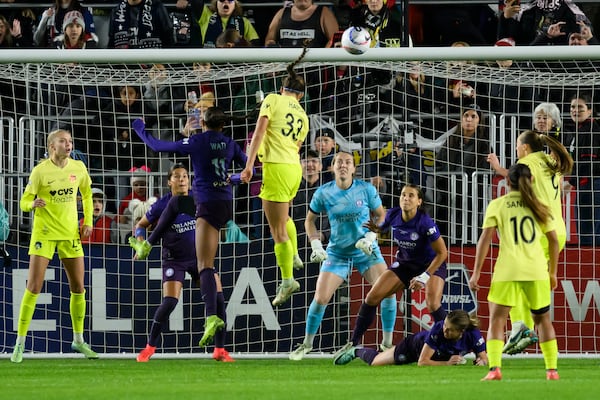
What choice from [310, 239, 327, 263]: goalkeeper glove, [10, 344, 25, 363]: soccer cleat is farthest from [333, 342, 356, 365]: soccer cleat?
[10, 344, 25, 363]: soccer cleat

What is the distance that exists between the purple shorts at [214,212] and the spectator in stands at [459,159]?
3.08 meters

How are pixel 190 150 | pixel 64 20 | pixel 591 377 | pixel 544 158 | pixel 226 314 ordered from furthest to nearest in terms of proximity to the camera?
pixel 64 20
pixel 226 314
pixel 190 150
pixel 544 158
pixel 591 377

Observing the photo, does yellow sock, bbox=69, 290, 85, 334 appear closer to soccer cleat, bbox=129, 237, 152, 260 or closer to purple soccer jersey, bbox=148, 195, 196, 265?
soccer cleat, bbox=129, 237, 152, 260

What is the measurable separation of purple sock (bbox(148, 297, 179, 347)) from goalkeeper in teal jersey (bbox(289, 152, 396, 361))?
139 cm

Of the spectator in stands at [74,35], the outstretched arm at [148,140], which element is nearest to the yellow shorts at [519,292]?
the outstretched arm at [148,140]

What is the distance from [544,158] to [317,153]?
3831mm

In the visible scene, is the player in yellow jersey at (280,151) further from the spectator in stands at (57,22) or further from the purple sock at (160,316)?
the spectator in stands at (57,22)

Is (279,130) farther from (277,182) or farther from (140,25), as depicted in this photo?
(140,25)

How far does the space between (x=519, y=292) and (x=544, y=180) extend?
2042 mm

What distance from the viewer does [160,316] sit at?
548 inches

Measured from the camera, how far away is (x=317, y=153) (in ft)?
50.8

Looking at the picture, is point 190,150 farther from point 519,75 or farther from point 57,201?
point 519,75

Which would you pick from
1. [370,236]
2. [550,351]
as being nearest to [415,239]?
[370,236]

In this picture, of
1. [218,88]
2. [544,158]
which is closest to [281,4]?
[218,88]
